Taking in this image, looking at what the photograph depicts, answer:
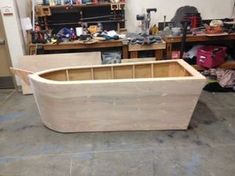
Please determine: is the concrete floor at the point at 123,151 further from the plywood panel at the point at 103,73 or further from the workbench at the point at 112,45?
the workbench at the point at 112,45

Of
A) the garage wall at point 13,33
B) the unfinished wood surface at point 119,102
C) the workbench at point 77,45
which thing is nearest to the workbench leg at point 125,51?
the workbench at point 77,45

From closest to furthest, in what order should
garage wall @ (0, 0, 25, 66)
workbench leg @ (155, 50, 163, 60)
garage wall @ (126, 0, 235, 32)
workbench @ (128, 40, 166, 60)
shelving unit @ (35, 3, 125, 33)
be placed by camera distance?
garage wall @ (0, 0, 25, 66) → workbench @ (128, 40, 166, 60) → workbench leg @ (155, 50, 163, 60) → shelving unit @ (35, 3, 125, 33) → garage wall @ (126, 0, 235, 32)

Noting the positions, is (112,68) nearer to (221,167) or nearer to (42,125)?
(42,125)

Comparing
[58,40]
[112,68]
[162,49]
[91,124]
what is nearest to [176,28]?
[162,49]

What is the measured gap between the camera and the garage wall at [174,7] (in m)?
4.41

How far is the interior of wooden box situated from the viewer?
3059mm

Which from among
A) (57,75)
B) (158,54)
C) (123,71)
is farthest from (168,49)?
(57,75)

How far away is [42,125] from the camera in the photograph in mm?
2988

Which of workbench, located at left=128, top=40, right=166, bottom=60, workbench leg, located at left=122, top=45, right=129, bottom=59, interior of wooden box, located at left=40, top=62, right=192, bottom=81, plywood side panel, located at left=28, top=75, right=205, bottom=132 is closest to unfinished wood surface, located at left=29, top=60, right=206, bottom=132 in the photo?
plywood side panel, located at left=28, top=75, right=205, bottom=132

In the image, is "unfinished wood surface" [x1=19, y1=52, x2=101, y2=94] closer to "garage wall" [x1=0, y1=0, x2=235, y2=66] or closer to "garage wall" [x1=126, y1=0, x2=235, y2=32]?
"garage wall" [x1=0, y1=0, x2=235, y2=66]

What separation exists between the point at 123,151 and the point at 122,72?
105cm

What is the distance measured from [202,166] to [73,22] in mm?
3219

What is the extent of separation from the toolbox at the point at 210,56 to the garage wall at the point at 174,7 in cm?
80

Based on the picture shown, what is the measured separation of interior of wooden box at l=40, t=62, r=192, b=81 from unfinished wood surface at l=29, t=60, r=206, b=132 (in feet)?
0.93
